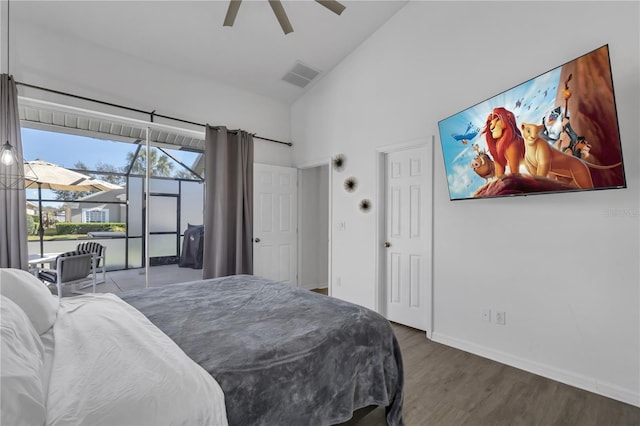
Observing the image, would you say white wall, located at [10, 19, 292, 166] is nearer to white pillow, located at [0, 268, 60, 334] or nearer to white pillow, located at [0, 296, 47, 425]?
white pillow, located at [0, 268, 60, 334]

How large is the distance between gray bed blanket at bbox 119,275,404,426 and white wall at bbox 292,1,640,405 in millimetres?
1431

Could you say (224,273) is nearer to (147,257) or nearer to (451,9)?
(147,257)

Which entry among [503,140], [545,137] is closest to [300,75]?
[503,140]

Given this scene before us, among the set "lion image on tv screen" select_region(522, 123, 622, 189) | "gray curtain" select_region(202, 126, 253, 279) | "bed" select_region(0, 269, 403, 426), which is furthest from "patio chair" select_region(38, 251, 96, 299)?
"lion image on tv screen" select_region(522, 123, 622, 189)

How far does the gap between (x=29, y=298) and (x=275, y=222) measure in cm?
333

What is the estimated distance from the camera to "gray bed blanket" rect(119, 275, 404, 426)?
48.4 inches

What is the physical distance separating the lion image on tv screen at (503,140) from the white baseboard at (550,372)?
1.55 meters

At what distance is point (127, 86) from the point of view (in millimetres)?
3459

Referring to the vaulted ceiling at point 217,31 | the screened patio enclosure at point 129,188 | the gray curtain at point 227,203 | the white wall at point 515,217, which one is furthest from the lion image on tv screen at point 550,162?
the screened patio enclosure at point 129,188

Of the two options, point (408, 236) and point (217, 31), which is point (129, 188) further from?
point (408, 236)

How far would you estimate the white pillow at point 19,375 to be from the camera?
0.73m

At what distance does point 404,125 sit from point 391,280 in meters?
1.83

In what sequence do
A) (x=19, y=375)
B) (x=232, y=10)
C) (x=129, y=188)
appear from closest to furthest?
(x=19, y=375)
(x=232, y=10)
(x=129, y=188)

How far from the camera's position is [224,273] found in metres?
3.97
